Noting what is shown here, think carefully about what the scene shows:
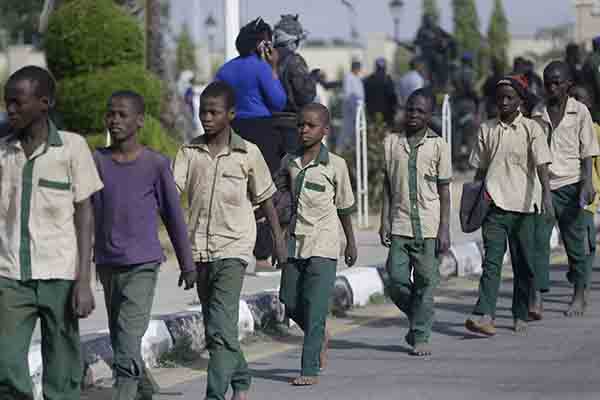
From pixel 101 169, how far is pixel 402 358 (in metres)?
2.85

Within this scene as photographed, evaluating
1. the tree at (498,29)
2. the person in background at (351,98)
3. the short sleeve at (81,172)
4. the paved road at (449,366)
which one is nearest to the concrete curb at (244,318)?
the paved road at (449,366)

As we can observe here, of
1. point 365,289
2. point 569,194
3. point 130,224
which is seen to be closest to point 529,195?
point 569,194

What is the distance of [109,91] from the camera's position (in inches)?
568

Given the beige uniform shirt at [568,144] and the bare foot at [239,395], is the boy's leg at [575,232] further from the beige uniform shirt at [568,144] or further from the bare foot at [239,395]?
the bare foot at [239,395]

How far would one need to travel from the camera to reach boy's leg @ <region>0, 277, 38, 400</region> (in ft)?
20.4

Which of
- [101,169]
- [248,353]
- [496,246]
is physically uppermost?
[101,169]

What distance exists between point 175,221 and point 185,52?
53611mm

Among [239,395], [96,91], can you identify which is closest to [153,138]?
[96,91]

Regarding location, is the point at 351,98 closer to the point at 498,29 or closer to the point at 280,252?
the point at 280,252

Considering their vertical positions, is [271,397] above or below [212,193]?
below

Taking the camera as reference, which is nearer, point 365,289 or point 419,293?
point 419,293

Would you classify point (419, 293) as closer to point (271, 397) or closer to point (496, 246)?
point (496, 246)

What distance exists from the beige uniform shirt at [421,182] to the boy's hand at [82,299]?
3518 millimetres

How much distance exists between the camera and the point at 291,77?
39.7 ft
